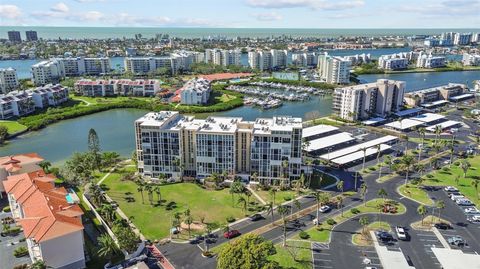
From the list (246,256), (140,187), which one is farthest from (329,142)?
(246,256)

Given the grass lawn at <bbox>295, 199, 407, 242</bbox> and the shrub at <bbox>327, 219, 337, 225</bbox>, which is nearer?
the grass lawn at <bbox>295, 199, 407, 242</bbox>

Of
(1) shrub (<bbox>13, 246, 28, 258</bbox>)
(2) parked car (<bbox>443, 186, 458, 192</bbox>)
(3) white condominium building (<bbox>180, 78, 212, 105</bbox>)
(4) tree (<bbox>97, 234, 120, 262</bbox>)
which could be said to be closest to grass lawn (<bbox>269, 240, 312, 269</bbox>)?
(4) tree (<bbox>97, 234, 120, 262</bbox>)

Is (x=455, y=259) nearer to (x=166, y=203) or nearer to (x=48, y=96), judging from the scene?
(x=166, y=203)

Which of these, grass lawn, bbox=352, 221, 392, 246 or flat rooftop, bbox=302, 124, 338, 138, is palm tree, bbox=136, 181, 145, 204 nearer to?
grass lawn, bbox=352, 221, 392, 246

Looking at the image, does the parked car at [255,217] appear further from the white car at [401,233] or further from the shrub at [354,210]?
the white car at [401,233]

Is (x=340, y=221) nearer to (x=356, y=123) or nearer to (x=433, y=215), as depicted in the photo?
(x=433, y=215)

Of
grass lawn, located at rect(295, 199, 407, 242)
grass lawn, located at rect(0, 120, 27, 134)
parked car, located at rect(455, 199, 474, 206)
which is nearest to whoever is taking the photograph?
grass lawn, located at rect(295, 199, 407, 242)

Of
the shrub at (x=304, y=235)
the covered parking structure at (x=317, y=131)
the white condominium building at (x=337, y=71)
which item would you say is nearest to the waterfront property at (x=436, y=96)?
the white condominium building at (x=337, y=71)
